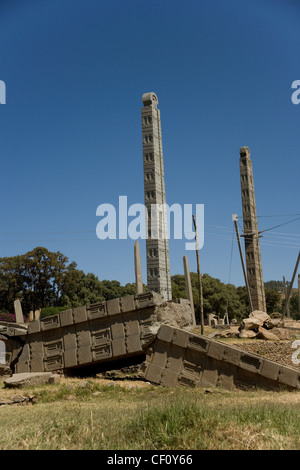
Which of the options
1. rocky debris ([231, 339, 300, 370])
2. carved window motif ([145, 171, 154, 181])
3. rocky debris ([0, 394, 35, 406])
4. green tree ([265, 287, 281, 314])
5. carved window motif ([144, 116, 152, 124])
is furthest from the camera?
green tree ([265, 287, 281, 314])

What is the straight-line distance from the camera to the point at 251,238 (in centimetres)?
2519

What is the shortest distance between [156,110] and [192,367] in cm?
1120

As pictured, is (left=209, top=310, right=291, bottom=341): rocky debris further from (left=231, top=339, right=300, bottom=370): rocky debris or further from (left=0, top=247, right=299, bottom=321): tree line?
(left=0, top=247, right=299, bottom=321): tree line

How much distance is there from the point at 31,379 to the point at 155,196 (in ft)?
27.9

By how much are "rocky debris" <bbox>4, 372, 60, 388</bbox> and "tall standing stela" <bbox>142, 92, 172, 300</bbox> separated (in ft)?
20.2

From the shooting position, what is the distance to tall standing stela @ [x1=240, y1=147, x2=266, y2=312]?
82.2 feet

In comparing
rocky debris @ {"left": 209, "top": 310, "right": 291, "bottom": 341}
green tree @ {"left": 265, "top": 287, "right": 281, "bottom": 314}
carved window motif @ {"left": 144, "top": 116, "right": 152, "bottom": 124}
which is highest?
carved window motif @ {"left": 144, "top": 116, "right": 152, "bottom": 124}


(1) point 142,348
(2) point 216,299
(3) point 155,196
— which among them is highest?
(3) point 155,196

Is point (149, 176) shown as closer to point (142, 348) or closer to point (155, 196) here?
point (155, 196)

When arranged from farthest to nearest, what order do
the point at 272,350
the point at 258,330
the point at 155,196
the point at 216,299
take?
1. the point at 216,299
2. the point at 258,330
3. the point at 155,196
4. the point at 272,350

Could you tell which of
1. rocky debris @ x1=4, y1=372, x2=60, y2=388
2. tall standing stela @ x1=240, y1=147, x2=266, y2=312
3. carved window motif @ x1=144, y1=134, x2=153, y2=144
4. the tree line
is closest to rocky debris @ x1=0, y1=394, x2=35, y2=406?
rocky debris @ x1=4, y1=372, x2=60, y2=388

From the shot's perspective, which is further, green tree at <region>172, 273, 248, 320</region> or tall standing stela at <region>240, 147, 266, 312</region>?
green tree at <region>172, 273, 248, 320</region>

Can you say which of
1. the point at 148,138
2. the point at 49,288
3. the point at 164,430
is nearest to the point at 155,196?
the point at 148,138

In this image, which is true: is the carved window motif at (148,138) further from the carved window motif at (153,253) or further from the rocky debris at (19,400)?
the rocky debris at (19,400)
